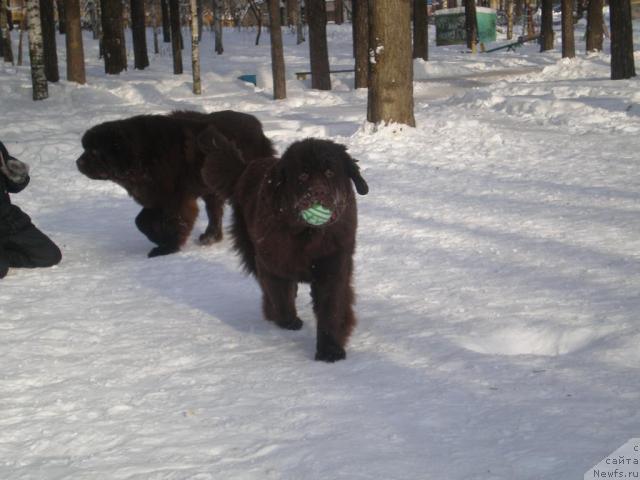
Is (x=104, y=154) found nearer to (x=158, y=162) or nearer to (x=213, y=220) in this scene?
(x=158, y=162)

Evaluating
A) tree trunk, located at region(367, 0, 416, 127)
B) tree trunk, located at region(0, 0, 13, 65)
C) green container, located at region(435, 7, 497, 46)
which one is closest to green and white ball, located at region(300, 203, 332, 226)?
tree trunk, located at region(367, 0, 416, 127)

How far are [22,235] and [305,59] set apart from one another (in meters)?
29.7

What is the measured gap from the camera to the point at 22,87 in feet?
65.4

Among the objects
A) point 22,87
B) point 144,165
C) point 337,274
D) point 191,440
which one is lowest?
point 191,440

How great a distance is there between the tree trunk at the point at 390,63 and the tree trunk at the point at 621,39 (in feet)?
22.3

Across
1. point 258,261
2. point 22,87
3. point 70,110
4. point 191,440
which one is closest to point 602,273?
point 258,261

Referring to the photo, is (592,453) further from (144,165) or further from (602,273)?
(144,165)

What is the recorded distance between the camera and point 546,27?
32.9 meters

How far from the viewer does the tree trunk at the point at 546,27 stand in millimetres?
31252

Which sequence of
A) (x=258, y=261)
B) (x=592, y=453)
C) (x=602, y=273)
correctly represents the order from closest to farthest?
(x=592, y=453) → (x=258, y=261) → (x=602, y=273)

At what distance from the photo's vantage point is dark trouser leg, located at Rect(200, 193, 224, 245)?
7453mm

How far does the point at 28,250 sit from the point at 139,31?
75.8 feet

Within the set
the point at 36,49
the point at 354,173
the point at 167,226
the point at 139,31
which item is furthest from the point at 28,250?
the point at 139,31

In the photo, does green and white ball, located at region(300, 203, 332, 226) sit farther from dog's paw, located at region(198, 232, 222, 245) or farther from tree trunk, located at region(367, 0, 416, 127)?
tree trunk, located at region(367, 0, 416, 127)
